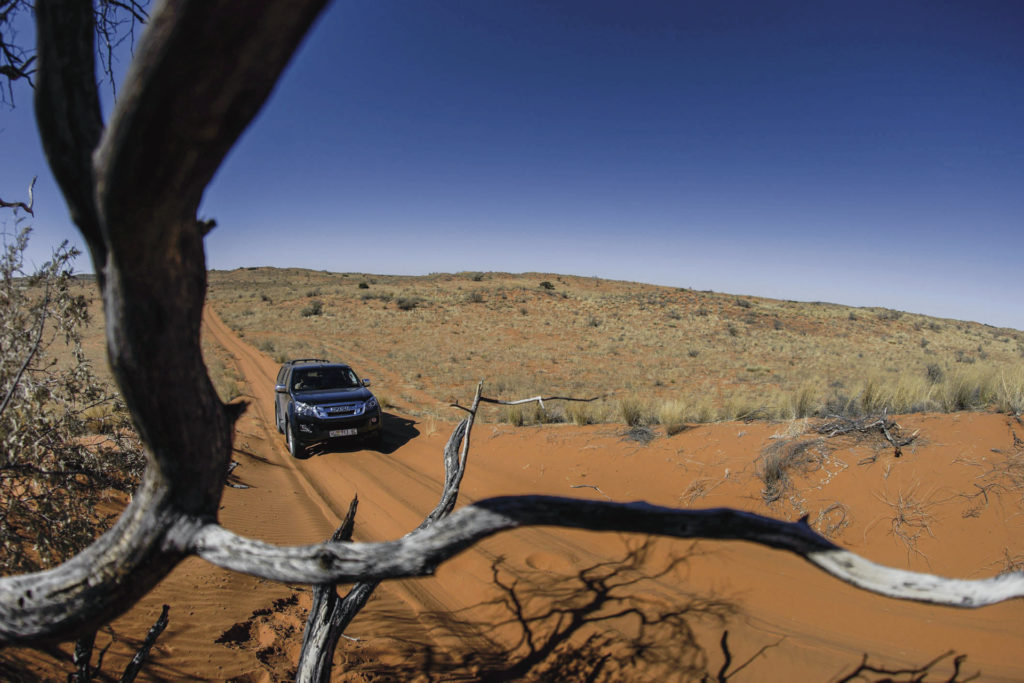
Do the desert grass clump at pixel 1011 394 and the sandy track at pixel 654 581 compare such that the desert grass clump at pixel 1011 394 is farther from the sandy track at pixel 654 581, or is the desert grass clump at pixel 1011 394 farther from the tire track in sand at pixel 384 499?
the tire track in sand at pixel 384 499

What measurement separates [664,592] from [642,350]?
22261 mm

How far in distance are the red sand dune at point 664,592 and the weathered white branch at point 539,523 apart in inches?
128

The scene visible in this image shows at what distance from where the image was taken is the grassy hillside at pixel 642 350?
9602mm

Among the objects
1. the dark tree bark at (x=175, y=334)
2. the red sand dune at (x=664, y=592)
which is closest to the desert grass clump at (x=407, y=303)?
the red sand dune at (x=664, y=592)

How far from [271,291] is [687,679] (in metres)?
62.7

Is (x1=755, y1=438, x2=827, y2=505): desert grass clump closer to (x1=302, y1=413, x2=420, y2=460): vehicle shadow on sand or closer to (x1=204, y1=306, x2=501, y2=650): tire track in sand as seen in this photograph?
(x1=204, y1=306, x2=501, y2=650): tire track in sand

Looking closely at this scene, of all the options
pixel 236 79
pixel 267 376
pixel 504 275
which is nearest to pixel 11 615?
pixel 236 79

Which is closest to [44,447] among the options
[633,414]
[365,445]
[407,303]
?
[365,445]

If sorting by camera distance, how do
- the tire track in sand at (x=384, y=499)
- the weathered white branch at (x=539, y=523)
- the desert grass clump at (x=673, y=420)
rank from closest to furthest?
the weathered white branch at (x=539, y=523)
the tire track in sand at (x=384, y=499)
the desert grass clump at (x=673, y=420)

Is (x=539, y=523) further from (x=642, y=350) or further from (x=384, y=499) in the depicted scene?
(x=642, y=350)

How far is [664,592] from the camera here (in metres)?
4.81

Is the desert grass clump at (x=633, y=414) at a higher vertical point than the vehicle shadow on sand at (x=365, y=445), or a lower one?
Result: higher

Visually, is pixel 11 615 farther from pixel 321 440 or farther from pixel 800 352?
pixel 800 352

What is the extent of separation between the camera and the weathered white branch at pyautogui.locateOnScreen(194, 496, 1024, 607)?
1.31 metres
